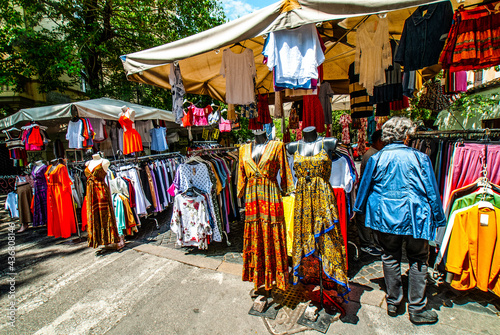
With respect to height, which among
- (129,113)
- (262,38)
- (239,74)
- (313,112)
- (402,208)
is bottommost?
(402,208)

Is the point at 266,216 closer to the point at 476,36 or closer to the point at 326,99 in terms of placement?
the point at 476,36

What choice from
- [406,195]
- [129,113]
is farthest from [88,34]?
[406,195]

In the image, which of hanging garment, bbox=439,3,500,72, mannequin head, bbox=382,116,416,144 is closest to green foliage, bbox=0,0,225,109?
hanging garment, bbox=439,3,500,72

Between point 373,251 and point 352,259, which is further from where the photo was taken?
point 373,251

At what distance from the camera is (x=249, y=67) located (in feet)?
13.5

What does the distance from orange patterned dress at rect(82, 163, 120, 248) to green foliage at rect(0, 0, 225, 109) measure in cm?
581

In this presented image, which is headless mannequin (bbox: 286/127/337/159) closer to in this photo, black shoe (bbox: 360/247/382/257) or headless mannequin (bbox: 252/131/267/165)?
headless mannequin (bbox: 252/131/267/165)

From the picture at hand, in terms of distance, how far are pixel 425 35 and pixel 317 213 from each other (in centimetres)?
248

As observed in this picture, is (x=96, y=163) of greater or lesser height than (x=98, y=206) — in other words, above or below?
above

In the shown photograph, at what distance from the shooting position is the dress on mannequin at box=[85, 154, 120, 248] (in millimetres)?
4449

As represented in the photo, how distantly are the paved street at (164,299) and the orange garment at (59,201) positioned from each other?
0.94 m

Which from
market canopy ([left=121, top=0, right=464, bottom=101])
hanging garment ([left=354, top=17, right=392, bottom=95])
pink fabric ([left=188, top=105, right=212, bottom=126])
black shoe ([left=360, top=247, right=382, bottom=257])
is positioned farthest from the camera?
pink fabric ([left=188, top=105, right=212, bottom=126])

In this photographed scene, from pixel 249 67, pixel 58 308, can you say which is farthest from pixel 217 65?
pixel 58 308

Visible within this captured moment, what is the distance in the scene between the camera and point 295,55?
2762mm
